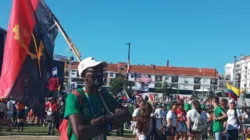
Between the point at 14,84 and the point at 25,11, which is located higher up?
the point at 25,11

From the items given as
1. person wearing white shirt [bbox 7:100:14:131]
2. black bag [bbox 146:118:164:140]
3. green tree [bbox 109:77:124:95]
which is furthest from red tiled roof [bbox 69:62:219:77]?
black bag [bbox 146:118:164:140]

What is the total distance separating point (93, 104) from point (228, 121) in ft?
33.0

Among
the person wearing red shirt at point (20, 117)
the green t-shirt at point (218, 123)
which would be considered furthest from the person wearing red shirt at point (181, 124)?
the person wearing red shirt at point (20, 117)

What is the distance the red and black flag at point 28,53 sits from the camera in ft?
34.5

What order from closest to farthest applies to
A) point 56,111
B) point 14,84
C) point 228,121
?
1. point 14,84
2. point 228,121
3. point 56,111

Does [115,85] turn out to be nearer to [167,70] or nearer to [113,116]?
[167,70]

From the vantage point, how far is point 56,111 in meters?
20.2

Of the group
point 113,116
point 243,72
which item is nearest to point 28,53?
point 113,116

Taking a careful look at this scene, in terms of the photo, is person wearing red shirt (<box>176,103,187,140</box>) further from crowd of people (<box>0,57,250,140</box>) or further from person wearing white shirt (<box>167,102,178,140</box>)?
person wearing white shirt (<box>167,102,178,140</box>)

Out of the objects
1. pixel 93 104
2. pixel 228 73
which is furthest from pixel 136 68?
pixel 93 104

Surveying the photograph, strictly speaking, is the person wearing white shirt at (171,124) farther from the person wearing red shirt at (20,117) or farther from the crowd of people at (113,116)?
the person wearing red shirt at (20,117)

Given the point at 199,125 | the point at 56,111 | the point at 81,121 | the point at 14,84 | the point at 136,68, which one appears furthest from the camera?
the point at 136,68

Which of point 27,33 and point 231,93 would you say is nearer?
point 27,33

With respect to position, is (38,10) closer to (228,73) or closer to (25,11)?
(25,11)
